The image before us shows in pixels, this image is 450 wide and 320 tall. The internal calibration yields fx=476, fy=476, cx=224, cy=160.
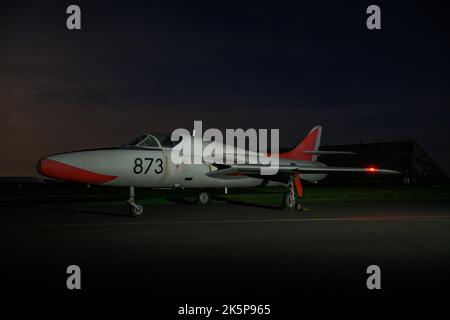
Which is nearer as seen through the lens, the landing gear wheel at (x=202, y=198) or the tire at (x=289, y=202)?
the tire at (x=289, y=202)

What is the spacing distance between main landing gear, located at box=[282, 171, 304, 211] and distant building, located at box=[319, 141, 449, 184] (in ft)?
147

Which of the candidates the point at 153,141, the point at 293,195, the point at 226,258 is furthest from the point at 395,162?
the point at 226,258

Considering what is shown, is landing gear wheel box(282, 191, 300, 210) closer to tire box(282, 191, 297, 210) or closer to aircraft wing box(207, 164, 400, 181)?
tire box(282, 191, 297, 210)

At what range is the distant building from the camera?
2339 inches

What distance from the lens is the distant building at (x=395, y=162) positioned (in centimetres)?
5941

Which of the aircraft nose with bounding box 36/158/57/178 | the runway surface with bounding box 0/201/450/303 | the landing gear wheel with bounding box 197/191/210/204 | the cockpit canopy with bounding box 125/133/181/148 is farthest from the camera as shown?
the landing gear wheel with bounding box 197/191/210/204

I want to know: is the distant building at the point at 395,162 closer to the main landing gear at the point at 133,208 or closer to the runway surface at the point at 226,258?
the runway surface at the point at 226,258

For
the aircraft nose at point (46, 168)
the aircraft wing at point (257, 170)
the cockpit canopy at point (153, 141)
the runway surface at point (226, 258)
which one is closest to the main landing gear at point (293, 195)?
the aircraft wing at point (257, 170)

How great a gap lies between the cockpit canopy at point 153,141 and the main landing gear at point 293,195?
205 inches

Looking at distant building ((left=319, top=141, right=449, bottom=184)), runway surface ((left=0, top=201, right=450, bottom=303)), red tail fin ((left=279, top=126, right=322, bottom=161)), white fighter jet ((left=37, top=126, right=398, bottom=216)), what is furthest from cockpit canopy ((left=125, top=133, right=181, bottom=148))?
distant building ((left=319, top=141, right=449, bottom=184))

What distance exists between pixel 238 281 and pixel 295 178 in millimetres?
13184
